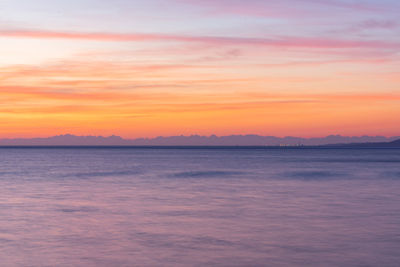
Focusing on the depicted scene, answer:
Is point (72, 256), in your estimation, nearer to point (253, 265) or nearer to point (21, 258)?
point (21, 258)

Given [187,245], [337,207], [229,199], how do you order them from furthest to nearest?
1. [229,199]
2. [337,207]
3. [187,245]

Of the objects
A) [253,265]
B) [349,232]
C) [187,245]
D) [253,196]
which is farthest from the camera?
[253,196]

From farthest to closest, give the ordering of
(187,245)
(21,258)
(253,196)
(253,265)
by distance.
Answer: (253,196) → (187,245) → (21,258) → (253,265)

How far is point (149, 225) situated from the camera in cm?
2080

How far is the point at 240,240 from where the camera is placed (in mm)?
17219

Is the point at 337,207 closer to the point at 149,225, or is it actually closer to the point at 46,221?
the point at 149,225

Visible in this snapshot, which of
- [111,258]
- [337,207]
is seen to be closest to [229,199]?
[337,207]

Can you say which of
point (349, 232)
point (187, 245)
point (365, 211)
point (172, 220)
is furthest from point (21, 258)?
point (365, 211)

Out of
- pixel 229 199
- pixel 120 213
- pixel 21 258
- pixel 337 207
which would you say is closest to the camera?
pixel 21 258

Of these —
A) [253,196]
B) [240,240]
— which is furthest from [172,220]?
[253,196]

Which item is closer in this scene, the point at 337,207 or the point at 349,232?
the point at 349,232

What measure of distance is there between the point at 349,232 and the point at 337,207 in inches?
Result: 310

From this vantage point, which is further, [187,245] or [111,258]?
[187,245]

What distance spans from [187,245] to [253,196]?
17342 millimetres
